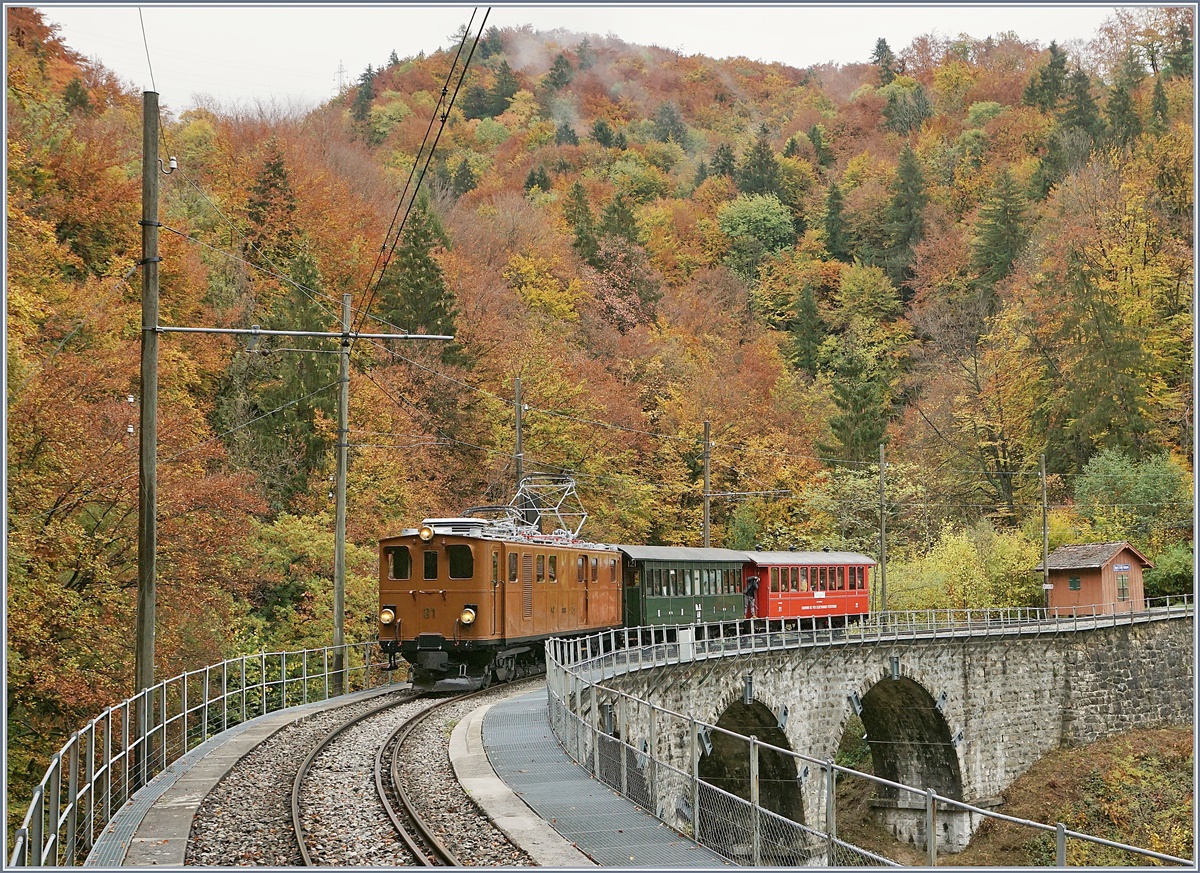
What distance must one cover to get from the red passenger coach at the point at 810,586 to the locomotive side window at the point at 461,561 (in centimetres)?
1752

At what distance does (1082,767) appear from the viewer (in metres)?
41.8

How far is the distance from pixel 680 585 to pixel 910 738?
481 inches

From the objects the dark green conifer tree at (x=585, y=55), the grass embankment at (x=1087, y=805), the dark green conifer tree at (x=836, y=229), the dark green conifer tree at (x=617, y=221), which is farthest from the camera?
the dark green conifer tree at (x=585, y=55)

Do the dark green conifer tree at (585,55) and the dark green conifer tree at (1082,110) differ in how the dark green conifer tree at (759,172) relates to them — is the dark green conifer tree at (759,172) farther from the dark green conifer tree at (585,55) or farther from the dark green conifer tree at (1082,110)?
the dark green conifer tree at (585,55)

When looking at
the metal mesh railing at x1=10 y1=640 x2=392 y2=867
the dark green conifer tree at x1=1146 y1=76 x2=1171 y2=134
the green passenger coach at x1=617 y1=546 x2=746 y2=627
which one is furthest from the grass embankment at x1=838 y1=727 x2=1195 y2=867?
the dark green conifer tree at x1=1146 y1=76 x2=1171 y2=134

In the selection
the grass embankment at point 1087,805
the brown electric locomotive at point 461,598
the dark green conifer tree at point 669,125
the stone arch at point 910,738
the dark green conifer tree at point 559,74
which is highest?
the dark green conifer tree at point 559,74

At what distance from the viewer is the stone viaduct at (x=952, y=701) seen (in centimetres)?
3403

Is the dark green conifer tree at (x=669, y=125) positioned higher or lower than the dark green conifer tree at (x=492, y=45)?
lower

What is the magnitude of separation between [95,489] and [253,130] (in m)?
38.4

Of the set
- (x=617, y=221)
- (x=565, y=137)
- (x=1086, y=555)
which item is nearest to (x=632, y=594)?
(x=1086, y=555)

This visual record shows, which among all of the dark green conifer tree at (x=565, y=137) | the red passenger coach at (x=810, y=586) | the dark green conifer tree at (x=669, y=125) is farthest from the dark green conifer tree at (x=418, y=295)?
the dark green conifer tree at (x=669, y=125)

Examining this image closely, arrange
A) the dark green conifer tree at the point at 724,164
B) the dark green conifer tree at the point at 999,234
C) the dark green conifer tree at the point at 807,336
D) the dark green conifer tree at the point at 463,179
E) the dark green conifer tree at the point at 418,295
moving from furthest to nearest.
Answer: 1. the dark green conifer tree at the point at 724,164
2. the dark green conifer tree at the point at 463,179
3. the dark green conifer tree at the point at 807,336
4. the dark green conifer tree at the point at 999,234
5. the dark green conifer tree at the point at 418,295

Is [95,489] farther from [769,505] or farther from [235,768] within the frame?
[769,505]

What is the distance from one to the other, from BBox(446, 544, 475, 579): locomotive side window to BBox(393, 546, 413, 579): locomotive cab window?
105cm
